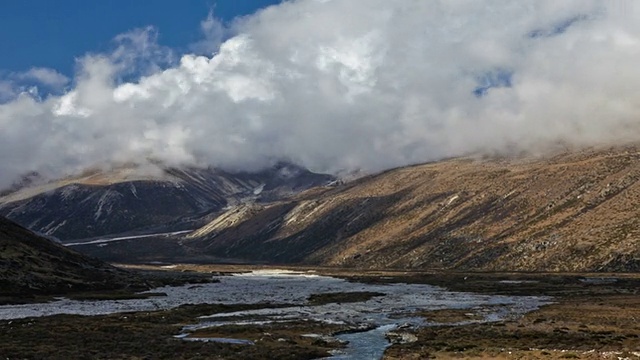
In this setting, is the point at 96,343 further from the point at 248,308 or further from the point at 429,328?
the point at 248,308

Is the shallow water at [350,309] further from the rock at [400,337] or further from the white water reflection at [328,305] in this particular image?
the rock at [400,337]

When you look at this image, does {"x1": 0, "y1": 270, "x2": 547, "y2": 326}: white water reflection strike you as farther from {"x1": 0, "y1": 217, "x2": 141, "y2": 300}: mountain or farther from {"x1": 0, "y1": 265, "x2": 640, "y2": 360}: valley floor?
{"x1": 0, "y1": 217, "x2": 141, "y2": 300}: mountain

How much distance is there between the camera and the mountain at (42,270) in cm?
14700

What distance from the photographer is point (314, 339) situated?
233 ft

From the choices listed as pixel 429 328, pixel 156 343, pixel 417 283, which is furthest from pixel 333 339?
pixel 417 283

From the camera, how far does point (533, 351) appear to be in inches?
2322

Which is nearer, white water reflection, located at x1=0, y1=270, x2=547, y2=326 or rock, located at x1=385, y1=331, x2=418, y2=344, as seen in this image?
rock, located at x1=385, y1=331, x2=418, y2=344

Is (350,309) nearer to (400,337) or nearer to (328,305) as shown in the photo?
(328,305)

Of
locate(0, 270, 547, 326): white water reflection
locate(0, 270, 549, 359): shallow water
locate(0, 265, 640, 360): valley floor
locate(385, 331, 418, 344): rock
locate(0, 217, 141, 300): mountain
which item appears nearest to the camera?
locate(0, 265, 640, 360): valley floor

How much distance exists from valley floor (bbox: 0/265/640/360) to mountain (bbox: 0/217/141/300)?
56220mm

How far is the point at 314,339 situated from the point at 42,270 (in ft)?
374

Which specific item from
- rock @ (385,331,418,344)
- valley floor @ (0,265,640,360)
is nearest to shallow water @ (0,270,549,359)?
rock @ (385,331,418,344)

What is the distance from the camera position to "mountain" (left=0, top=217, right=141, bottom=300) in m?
147

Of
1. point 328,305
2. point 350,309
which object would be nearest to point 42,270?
point 328,305
